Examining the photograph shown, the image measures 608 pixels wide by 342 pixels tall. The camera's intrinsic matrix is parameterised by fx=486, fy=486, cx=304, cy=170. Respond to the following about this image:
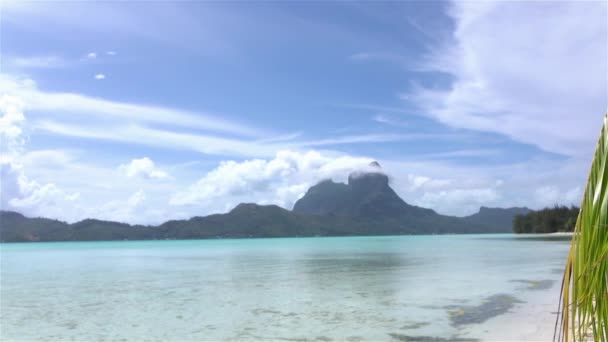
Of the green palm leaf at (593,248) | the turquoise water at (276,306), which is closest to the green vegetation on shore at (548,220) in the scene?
the turquoise water at (276,306)

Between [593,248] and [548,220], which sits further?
[548,220]

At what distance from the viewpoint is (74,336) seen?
14344 mm

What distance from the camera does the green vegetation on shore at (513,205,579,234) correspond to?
117312 millimetres

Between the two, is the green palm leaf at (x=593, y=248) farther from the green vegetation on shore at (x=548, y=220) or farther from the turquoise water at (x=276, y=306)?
the green vegetation on shore at (x=548, y=220)

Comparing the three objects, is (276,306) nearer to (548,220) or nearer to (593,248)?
(593,248)

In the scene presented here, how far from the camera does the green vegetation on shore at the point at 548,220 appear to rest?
117m

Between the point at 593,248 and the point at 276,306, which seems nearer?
the point at 593,248

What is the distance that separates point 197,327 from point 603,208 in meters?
14.7

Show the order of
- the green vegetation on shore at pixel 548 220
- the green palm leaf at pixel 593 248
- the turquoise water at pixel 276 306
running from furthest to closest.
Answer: the green vegetation on shore at pixel 548 220 → the turquoise water at pixel 276 306 → the green palm leaf at pixel 593 248

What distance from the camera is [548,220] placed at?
126438 millimetres

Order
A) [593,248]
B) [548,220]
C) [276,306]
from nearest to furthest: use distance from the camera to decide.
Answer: [593,248]
[276,306]
[548,220]

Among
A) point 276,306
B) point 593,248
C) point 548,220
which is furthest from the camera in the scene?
point 548,220

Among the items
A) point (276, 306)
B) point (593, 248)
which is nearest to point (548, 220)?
point (276, 306)

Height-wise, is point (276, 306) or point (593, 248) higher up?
point (593, 248)
